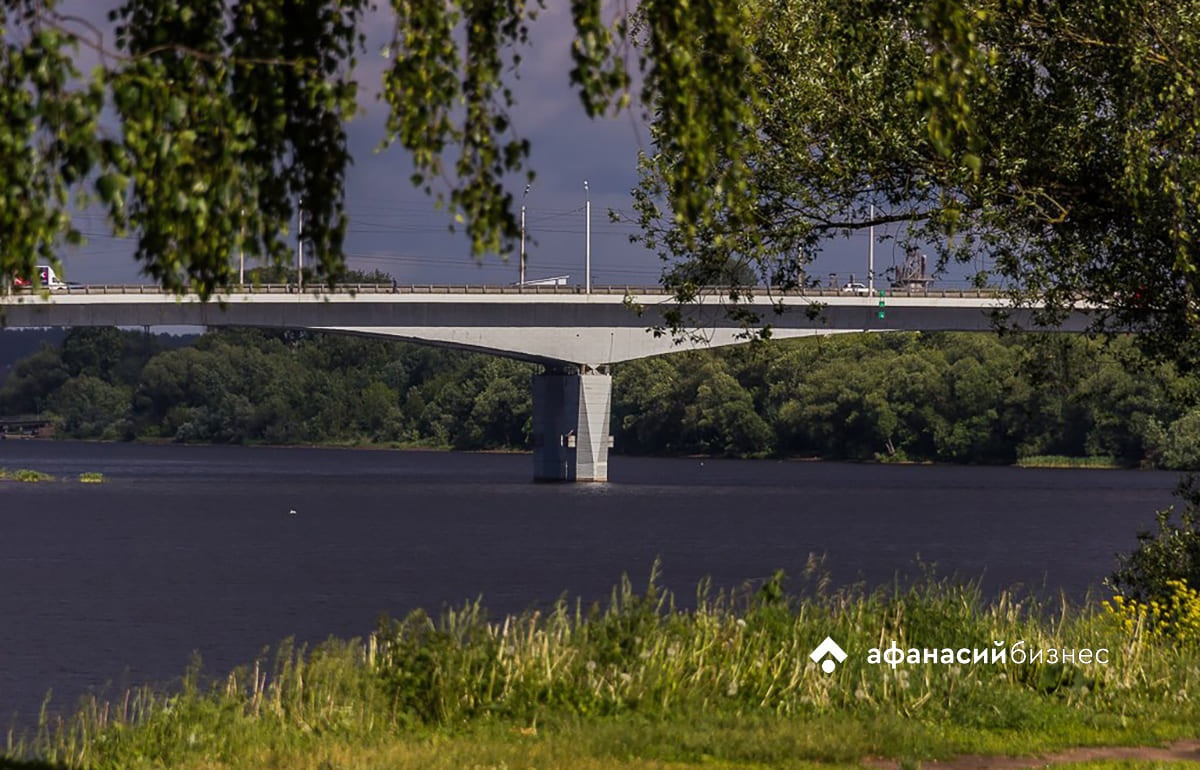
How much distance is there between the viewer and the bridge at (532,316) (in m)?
93.4

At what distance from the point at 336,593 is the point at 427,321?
1872 inches

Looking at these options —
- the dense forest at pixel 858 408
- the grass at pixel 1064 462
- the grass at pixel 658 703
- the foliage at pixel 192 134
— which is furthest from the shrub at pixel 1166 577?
the grass at pixel 1064 462

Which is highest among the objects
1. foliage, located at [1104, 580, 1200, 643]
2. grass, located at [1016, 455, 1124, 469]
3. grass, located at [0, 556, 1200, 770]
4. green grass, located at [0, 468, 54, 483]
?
foliage, located at [1104, 580, 1200, 643]

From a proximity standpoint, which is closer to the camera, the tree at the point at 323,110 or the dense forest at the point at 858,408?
the tree at the point at 323,110

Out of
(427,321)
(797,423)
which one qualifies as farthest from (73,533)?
(797,423)

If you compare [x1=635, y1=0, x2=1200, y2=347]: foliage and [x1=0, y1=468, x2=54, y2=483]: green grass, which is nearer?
[x1=635, y1=0, x2=1200, y2=347]: foliage

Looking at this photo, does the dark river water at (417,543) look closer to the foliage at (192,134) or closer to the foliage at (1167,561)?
the foliage at (1167,561)

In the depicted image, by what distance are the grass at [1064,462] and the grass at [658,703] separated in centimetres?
12423

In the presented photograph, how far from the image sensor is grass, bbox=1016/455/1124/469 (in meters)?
139

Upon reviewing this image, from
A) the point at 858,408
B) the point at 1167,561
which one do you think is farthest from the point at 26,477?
the point at 1167,561

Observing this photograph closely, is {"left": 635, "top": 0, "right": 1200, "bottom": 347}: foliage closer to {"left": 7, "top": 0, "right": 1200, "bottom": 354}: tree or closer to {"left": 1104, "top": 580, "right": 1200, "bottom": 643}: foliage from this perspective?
{"left": 7, "top": 0, "right": 1200, "bottom": 354}: tree

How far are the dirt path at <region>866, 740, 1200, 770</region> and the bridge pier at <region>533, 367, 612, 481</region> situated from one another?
86379mm

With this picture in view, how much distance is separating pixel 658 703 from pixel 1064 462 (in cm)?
12952

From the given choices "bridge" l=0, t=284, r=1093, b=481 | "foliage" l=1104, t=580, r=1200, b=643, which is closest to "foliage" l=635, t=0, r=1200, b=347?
"foliage" l=1104, t=580, r=1200, b=643
